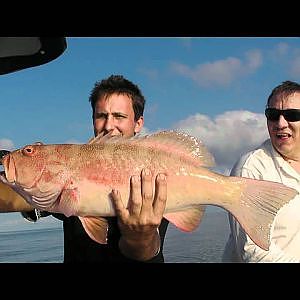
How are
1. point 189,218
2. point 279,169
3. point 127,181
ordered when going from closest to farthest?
point 127,181
point 189,218
point 279,169

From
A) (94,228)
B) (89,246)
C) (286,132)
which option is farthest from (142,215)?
(286,132)

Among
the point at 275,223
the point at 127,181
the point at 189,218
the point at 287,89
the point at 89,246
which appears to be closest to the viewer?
the point at 127,181

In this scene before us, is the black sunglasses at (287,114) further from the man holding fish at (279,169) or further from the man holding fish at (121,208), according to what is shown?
the man holding fish at (121,208)

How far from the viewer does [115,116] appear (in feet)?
11.5

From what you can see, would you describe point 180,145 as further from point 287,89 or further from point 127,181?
point 287,89

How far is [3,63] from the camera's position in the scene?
2.39m

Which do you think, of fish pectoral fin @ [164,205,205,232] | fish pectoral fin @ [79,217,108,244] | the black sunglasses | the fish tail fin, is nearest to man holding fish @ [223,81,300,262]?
the black sunglasses

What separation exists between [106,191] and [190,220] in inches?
20.4

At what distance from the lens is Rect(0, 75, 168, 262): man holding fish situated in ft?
9.02

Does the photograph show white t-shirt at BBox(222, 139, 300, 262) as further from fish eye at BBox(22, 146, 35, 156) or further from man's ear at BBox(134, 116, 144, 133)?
→ fish eye at BBox(22, 146, 35, 156)

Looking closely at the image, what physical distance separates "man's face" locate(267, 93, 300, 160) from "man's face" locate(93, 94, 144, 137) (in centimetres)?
106

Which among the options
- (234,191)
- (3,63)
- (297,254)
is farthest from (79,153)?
(297,254)

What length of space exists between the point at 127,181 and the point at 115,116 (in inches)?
36.3

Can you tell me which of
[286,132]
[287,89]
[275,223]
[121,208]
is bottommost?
[275,223]
